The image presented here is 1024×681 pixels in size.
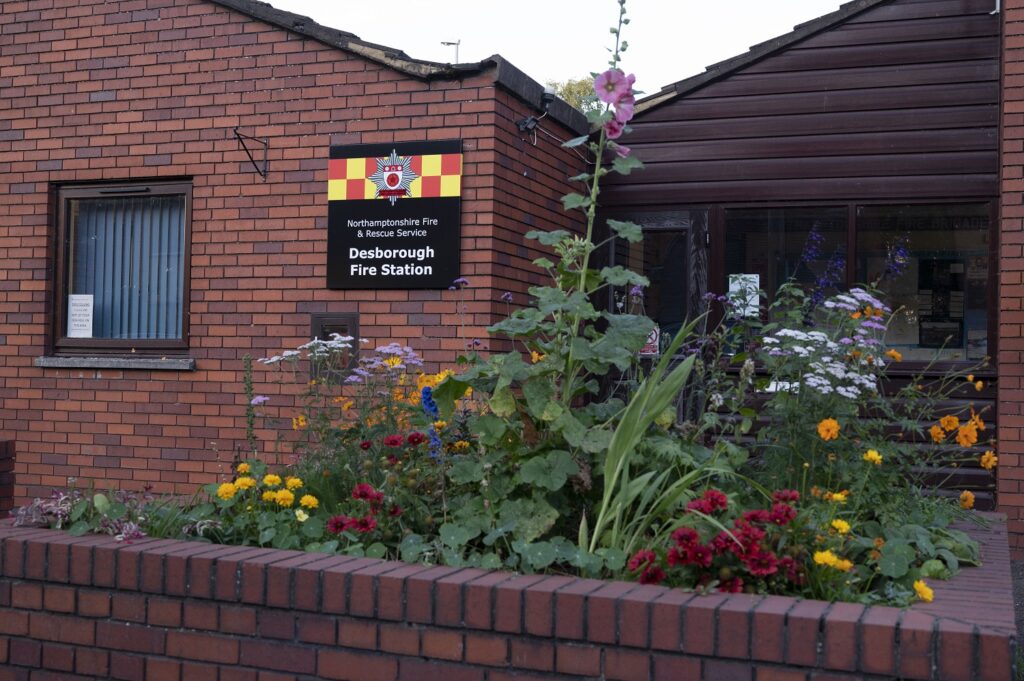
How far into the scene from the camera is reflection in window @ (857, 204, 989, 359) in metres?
7.88

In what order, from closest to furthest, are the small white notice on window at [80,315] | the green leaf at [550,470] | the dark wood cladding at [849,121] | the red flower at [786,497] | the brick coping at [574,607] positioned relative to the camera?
the brick coping at [574,607] → the red flower at [786,497] → the green leaf at [550,470] → the dark wood cladding at [849,121] → the small white notice on window at [80,315]

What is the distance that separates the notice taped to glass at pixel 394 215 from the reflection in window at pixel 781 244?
2341 millimetres

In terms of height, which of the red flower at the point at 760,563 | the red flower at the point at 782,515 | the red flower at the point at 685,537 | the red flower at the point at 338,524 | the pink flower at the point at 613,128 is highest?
the pink flower at the point at 613,128

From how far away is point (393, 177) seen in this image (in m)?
7.71

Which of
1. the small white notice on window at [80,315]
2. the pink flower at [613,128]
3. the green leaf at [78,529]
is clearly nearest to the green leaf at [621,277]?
the pink flower at [613,128]

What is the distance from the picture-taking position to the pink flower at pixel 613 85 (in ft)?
12.8

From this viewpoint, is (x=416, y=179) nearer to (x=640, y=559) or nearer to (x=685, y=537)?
(x=640, y=559)

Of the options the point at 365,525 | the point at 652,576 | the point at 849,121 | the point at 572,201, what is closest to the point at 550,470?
the point at 652,576

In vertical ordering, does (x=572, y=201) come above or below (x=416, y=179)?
below

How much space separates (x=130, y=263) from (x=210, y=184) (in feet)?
3.49

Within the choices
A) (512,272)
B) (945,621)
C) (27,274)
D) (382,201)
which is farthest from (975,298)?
(27,274)

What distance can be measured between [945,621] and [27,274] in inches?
307

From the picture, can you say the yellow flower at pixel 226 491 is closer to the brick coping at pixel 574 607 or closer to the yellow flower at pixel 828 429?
the brick coping at pixel 574 607

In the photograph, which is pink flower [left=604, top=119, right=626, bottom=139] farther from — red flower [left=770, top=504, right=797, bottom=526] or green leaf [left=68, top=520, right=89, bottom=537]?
green leaf [left=68, top=520, right=89, bottom=537]
